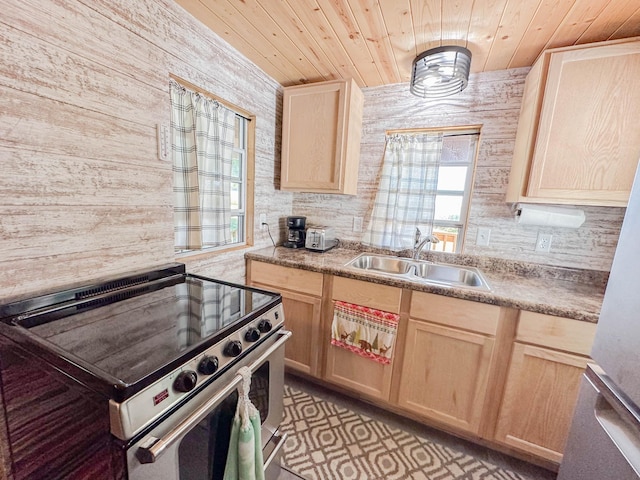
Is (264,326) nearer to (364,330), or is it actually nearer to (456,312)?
(364,330)

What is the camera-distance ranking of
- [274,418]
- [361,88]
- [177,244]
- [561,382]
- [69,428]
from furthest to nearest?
[361,88], [177,244], [561,382], [274,418], [69,428]

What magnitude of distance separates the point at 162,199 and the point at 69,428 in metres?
0.98

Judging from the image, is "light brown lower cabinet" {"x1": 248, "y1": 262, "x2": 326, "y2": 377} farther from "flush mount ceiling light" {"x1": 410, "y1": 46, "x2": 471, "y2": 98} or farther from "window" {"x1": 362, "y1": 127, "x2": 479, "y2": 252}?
"flush mount ceiling light" {"x1": 410, "y1": 46, "x2": 471, "y2": 98}

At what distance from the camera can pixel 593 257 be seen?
5.27ft

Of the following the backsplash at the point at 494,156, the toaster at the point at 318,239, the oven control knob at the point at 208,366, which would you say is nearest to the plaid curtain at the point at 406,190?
the backsplash at the point at 494,156

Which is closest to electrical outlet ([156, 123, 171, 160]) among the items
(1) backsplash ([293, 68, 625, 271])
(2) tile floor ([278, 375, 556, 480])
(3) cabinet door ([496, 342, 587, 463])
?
(1) backsplash ([293, 68, 625, 271])

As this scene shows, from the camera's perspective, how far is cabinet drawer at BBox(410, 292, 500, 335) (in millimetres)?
1350

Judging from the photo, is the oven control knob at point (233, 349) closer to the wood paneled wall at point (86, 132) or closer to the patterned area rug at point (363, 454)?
the wood paneled wall at point (86, 132)

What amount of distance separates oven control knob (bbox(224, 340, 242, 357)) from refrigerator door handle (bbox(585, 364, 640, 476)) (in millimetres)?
1036

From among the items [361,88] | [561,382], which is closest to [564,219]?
[561,382]

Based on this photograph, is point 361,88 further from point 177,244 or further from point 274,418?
point 274,418

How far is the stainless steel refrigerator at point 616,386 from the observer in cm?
65

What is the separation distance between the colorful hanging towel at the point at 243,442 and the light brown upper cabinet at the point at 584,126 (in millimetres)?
1728

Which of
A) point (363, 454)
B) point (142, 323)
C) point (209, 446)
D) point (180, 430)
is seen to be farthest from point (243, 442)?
point (363, 454)
